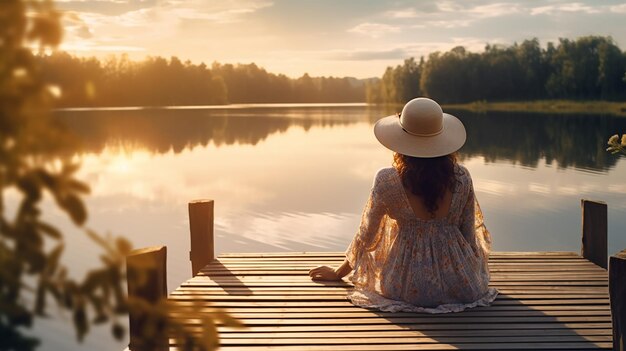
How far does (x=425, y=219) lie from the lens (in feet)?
15.0

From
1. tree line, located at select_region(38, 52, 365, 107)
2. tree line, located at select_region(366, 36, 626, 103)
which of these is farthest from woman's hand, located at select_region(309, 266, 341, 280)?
tree line, located at select_region(38, 52, 365, 107)

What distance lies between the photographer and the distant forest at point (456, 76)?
69875mm

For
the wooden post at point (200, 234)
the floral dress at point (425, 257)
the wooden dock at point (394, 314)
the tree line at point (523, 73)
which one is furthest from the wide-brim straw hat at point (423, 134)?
the tree line at point (523, 73)

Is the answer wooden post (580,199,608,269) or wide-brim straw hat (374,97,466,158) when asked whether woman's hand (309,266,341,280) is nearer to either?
wide-brim straw hat (374,97,466,158)

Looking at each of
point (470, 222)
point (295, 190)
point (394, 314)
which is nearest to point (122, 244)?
point (394, 314)

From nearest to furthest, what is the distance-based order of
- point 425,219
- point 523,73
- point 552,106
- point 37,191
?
point 37,191 < point 425,219 < point 552,106 < point 523,73

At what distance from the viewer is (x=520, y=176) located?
20.0 metres

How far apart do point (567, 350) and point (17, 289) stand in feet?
11.2

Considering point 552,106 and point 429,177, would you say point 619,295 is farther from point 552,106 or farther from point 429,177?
point 552,106

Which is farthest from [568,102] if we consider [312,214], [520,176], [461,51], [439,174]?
[439,174]

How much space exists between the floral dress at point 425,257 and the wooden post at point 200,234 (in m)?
1.85

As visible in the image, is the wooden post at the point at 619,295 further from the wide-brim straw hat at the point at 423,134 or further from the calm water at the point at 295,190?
the calm water at the point at 295,190

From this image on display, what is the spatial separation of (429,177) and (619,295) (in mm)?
1402

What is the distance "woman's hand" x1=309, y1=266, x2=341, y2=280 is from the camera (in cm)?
514
